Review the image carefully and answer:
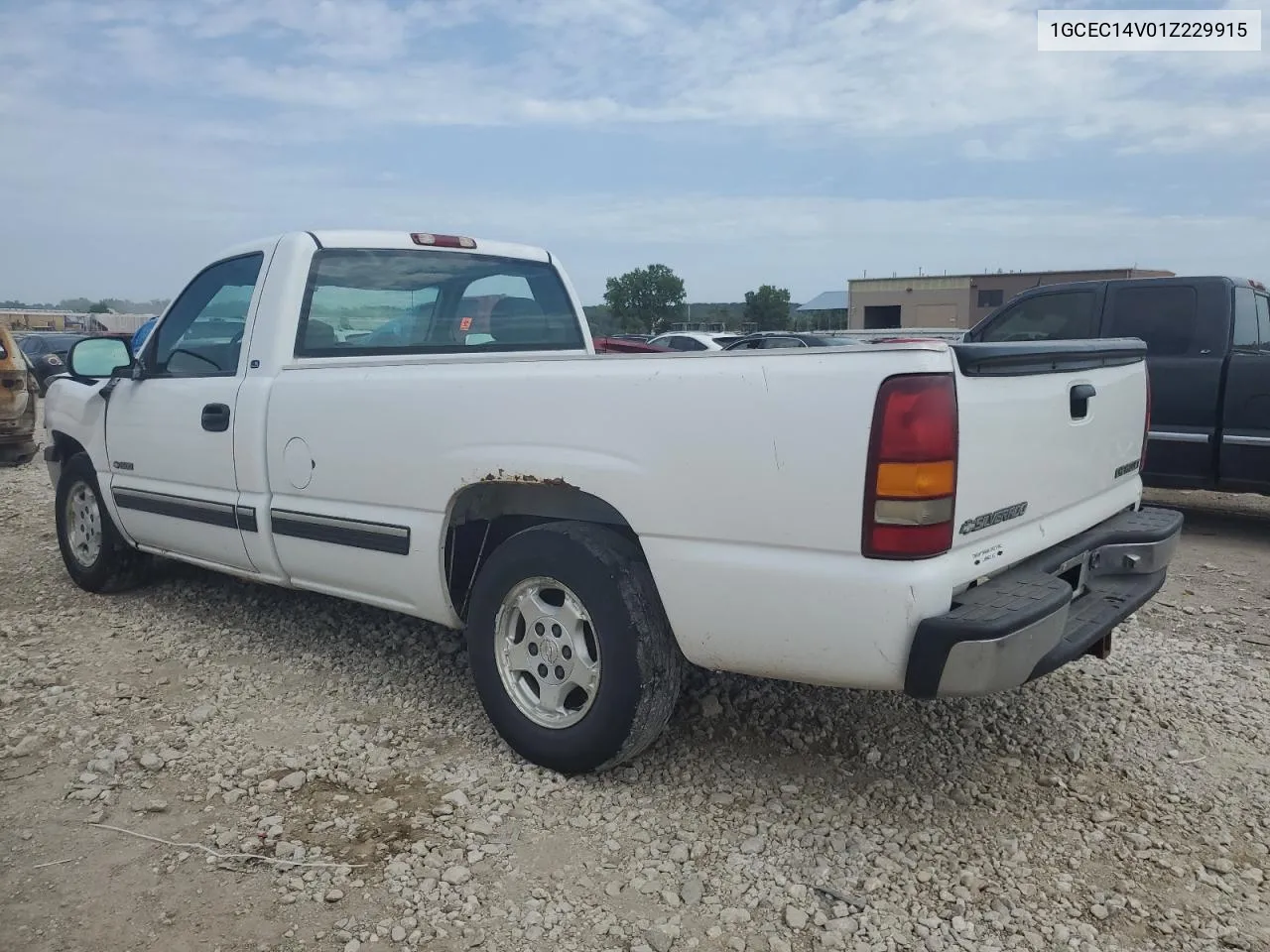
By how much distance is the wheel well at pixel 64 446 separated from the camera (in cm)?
550

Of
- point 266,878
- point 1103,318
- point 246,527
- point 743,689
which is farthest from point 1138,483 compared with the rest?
point 1103,318

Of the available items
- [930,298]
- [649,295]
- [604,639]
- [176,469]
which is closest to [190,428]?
[176,469]

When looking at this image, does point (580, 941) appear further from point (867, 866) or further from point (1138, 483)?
point (1138, 483)

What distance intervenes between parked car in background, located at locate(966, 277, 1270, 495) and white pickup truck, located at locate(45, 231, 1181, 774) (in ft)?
12.8

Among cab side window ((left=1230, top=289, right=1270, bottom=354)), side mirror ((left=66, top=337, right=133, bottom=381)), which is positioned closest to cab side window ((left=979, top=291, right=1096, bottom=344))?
cab side window ((left=1230, top=289, right=1270, bottom=354))

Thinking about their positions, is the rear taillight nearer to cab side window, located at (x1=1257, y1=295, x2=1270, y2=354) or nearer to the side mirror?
the side mirror

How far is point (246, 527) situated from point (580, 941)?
8.07ft

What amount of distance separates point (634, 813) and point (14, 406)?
10622 millimetres

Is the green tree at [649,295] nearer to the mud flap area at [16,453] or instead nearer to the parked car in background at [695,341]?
the parked car in background at [695,341]

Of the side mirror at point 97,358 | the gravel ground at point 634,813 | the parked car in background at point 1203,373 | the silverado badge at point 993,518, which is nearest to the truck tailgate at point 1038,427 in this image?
the silverado badge at point 993,518

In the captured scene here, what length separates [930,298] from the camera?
185 feet

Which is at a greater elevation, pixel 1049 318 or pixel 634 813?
pixel 1049 318

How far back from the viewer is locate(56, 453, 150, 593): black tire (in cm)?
520

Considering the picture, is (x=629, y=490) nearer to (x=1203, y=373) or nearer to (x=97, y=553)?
(x=97, y=553)
